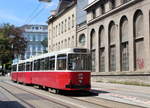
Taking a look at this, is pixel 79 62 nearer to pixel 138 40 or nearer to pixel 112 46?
pixel 138 40

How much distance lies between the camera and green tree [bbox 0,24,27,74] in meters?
71.9

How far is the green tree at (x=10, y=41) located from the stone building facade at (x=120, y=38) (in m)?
29.1

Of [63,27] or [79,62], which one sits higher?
[63,27]

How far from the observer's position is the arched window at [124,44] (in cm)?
3556

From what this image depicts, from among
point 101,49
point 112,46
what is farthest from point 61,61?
point 101,49

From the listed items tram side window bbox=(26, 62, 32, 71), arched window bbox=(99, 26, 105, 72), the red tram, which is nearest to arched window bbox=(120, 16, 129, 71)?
arched window bbox=(99, 26, 105, 72)

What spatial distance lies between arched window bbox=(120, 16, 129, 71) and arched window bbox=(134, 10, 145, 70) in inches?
79.3

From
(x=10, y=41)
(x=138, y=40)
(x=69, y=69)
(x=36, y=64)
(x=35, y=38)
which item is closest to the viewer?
(x=69, y=69)

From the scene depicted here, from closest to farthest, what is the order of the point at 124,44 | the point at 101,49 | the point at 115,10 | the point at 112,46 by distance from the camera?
1. the point at 124,44
2. the point at 115,10
3. the point at 112,46
4. the point at 101,49

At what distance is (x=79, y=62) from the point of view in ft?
68.5

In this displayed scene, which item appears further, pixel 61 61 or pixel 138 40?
pixel 138 40

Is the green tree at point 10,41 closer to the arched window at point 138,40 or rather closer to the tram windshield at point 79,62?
the arched window at point 138,40

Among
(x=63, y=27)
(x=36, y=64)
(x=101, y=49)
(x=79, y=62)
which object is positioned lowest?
(x=79, y=62)

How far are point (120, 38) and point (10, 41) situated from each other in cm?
4023
